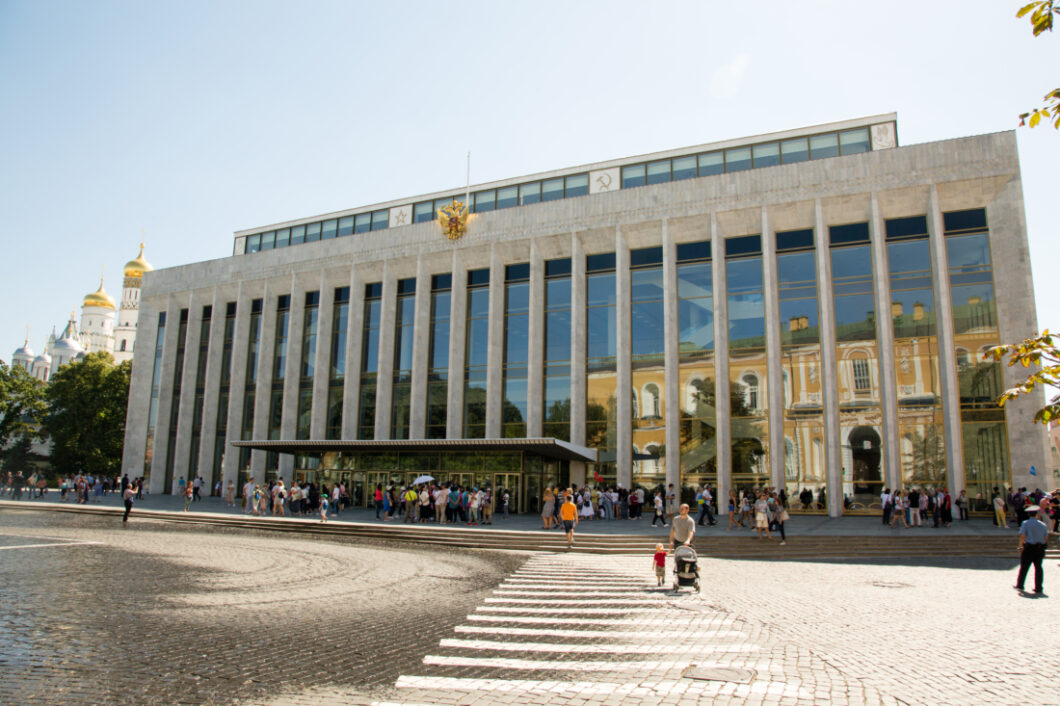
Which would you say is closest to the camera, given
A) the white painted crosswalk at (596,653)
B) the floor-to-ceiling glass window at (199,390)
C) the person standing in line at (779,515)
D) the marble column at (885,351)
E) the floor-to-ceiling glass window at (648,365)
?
the white painted crosswalk at (596,653)

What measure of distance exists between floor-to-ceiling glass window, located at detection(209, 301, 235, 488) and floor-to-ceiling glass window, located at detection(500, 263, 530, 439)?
21166 mm

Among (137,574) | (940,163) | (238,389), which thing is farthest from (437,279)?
(137,574)

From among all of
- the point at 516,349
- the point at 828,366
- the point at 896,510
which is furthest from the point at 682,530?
the point at 516,349

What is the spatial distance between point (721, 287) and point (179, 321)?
4079cm

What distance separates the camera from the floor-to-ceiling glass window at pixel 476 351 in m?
40.1

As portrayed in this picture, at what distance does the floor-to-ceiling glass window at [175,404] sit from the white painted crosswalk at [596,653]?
147 feet

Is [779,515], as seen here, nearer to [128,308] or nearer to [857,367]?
[857,367]

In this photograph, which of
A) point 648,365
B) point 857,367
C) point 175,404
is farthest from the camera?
point 175,404

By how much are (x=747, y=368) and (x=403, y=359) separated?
2094 centimetres

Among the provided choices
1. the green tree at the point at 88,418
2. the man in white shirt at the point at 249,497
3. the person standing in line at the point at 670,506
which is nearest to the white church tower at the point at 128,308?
the green tree at the point at 88,418

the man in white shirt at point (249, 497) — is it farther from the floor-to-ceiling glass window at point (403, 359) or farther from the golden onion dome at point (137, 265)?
the golden onion dome at point (137, 265)

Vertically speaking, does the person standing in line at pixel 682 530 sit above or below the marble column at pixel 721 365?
below

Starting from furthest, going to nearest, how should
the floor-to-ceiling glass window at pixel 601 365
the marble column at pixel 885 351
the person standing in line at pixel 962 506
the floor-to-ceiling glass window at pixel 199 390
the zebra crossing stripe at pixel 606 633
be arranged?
the floor-to-ceiling glass window at pixel 199 390, the floor-to-ceiling glass window at pixel 601 365, the marble column at pixel 885 351, the person standing in line at pixel 962 506, the zebra crossing stripe at pixel 606 633

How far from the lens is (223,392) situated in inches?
1937
